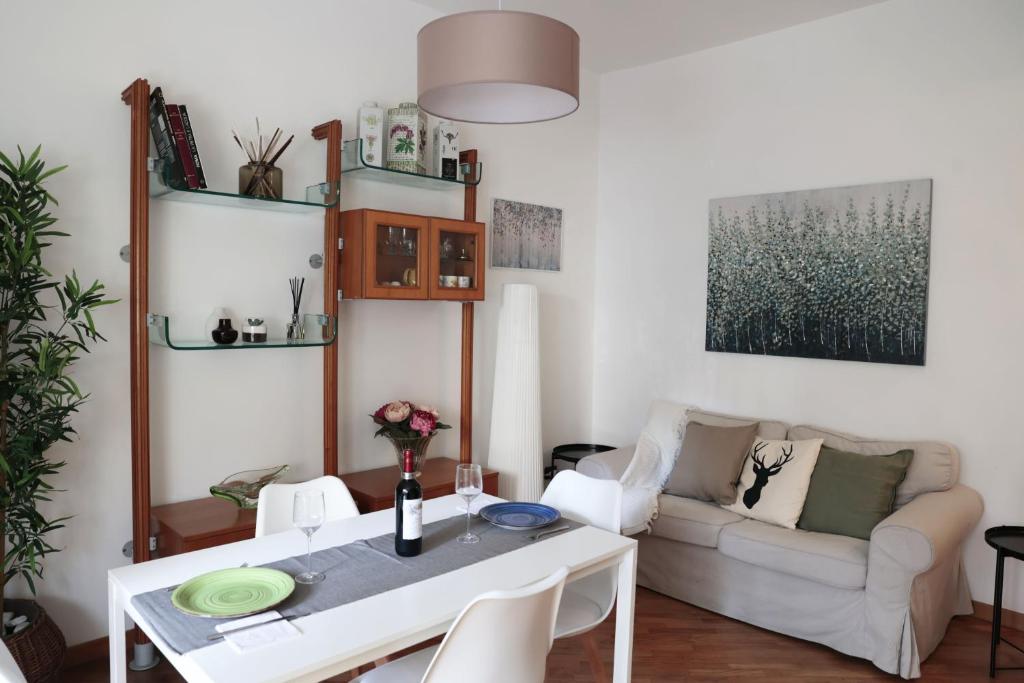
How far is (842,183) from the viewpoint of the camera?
364cm

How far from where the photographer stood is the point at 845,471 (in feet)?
10.6

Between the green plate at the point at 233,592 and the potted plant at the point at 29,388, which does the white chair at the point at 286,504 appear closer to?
the green plate at the point at 233,592

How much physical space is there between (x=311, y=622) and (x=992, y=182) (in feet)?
10.7

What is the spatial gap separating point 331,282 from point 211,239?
19.8 inches

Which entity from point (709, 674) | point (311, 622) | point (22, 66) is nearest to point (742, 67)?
point (709, 674)

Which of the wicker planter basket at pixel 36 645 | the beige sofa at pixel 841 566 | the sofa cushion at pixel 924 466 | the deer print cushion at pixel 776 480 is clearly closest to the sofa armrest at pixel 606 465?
the beige sofa at pixel 841 566

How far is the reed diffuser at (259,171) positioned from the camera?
9.66 feet

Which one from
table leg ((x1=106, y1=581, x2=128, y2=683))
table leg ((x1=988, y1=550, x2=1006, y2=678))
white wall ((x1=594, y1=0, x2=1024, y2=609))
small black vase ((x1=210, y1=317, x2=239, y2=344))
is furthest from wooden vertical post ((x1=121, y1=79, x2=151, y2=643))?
table leg ((x1=988, y1=550, x2=1006, y2=678))

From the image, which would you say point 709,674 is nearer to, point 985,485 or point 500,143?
point 985,485

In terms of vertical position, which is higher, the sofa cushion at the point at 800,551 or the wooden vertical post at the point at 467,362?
the wooden vertical post at the point at 467,362

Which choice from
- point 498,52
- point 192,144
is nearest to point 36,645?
point 192,144

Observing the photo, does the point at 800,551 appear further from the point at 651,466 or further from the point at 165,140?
the point at 165,140

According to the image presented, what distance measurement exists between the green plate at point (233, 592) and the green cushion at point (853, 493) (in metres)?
2.38

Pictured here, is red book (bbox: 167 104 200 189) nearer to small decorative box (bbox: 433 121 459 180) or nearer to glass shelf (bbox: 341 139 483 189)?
glass shelf (bbox: 341 139 483 189)
